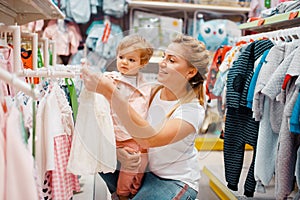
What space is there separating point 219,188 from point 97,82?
1590mm

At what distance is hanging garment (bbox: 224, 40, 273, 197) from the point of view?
172cm

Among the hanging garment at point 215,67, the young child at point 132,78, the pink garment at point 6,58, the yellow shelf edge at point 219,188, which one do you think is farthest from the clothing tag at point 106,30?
the young child at point 132,78

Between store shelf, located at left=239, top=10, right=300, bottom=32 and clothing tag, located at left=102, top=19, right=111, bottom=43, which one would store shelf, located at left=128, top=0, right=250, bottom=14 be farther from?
store shelf, located at left=239, top=10, right=300, bottom=32

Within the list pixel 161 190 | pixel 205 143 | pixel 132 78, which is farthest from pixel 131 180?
pixel 132 78

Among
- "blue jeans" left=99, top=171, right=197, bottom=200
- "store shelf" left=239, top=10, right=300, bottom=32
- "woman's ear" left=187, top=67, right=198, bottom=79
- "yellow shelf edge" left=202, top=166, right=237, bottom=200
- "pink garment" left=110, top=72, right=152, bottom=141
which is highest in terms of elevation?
"store shelf" left=239, top=10, right=300, bottom=32

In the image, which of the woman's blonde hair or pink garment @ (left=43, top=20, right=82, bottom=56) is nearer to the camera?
the woman's blonde hair

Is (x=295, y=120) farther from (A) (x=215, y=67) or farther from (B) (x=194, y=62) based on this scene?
(A) (x=215, y=67)

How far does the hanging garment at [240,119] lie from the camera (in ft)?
5.65

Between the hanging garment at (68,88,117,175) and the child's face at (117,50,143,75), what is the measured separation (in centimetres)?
10

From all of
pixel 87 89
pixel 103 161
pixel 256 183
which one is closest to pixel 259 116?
pixel 256 183

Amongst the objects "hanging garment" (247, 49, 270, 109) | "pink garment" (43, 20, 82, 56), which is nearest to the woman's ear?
"hanging garment" (247, 49, 270, 109)

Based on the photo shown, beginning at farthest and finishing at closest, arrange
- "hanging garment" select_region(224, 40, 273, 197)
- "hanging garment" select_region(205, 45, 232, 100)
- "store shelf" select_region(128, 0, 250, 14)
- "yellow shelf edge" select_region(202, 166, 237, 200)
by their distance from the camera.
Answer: "store shelf" select_region(128, 0, 250, 14) → "hanging garment" select_region(205, 45, 232, 100) → "yellow shelf edge" select_region(202, 166, 237, 200) → "hanging garment" select_region(224, 40, 273, 197)

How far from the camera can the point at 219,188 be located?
86.0 inches

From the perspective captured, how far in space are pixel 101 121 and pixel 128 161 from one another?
0.18 meters
